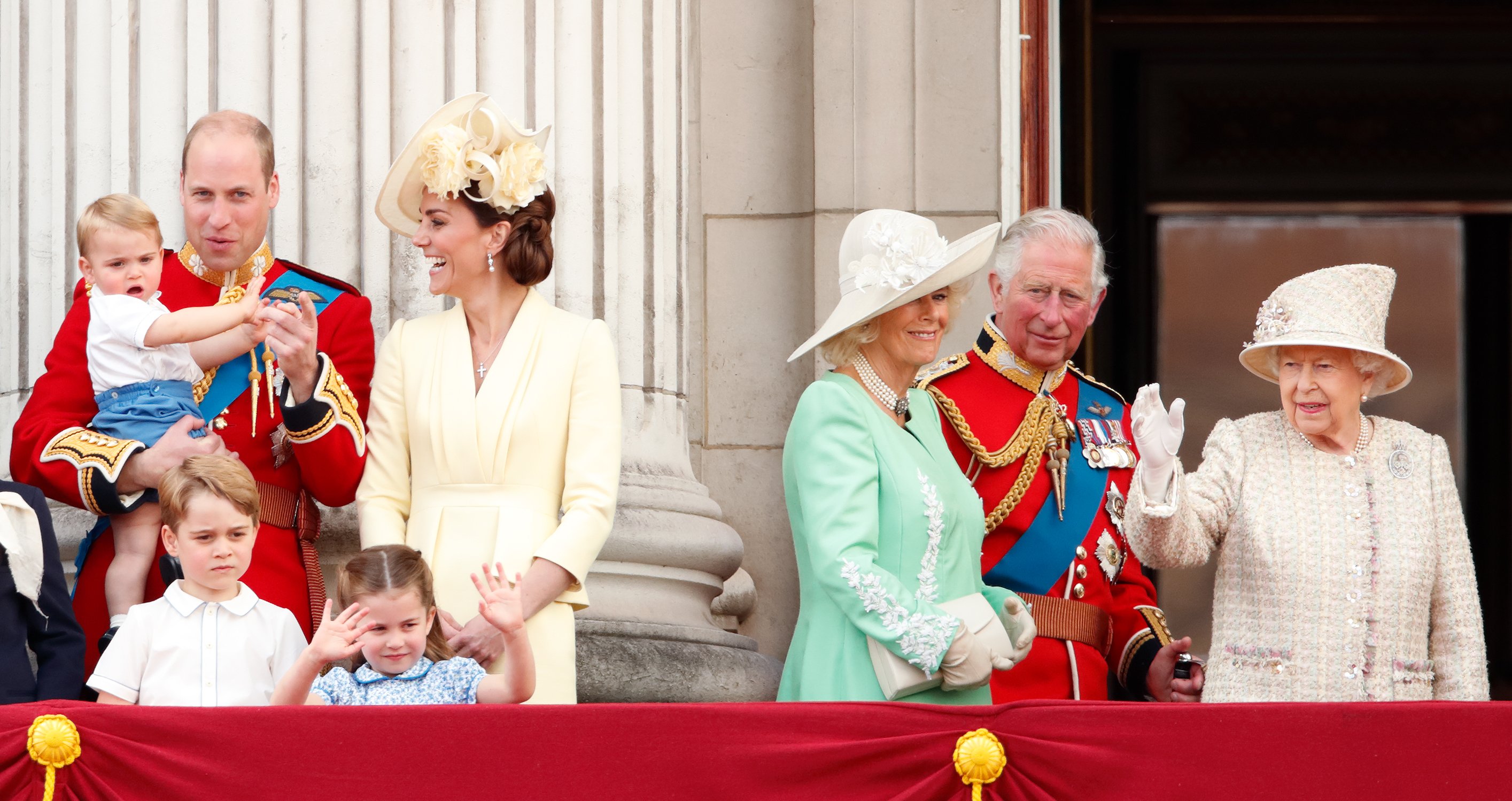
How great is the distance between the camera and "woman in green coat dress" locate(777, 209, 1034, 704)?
3.74 m

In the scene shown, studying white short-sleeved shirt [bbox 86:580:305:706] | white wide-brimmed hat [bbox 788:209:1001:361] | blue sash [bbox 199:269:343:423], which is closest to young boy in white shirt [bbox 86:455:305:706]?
white short-sleeved shirt [bbox 86:580:305:706]

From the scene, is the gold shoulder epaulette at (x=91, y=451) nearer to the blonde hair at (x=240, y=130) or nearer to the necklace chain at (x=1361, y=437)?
the blonde hair at (x=240, y=130)

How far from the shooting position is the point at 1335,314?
163 inches

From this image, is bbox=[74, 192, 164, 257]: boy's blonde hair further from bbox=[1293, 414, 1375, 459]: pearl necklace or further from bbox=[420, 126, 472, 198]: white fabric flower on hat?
bbox=[1293, 414, 1375, 459]: pearl necklace

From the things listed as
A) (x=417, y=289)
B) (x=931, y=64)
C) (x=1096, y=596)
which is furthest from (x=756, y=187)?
(x=1096, y=596)

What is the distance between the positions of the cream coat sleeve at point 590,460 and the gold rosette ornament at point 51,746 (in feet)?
2.96

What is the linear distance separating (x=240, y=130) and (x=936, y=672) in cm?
170

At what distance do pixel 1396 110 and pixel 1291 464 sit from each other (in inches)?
133

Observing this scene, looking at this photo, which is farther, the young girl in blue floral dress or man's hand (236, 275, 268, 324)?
man's hand (236, 275, 268, 324)

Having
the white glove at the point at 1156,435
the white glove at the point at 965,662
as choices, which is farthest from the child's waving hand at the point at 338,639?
the white glove at the point at 1156,435

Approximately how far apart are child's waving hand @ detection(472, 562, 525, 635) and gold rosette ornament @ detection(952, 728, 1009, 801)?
2.50ft

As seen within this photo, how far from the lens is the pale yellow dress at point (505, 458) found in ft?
12.6

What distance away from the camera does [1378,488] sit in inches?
161

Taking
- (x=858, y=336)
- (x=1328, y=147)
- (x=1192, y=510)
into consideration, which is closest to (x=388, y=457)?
(x=858, y=336)
